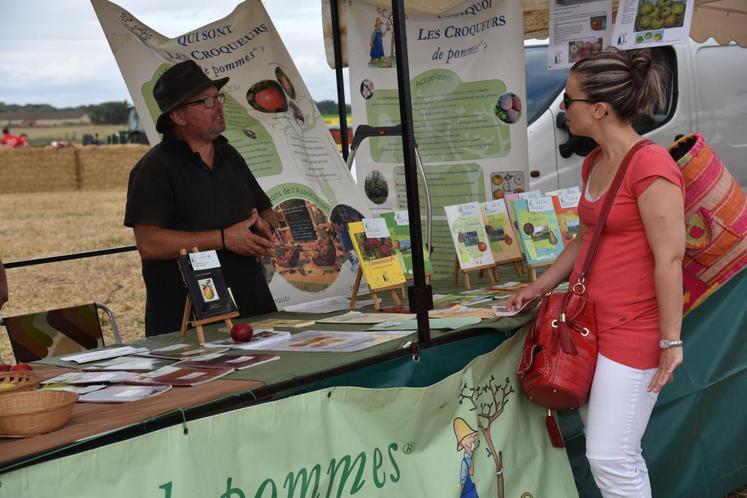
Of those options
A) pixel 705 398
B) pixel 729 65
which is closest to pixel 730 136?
pixel 729 65

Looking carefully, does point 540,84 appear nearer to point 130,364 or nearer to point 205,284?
point 205,284

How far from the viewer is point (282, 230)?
3898 mm

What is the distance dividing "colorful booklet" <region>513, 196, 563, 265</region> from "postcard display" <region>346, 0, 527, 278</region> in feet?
1.76

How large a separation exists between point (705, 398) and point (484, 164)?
1.65 metres

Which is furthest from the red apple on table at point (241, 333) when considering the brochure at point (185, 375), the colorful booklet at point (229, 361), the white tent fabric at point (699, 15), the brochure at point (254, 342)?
the white tent fabric at point (699, 15)

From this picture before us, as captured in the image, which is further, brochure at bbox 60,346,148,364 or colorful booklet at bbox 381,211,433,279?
colorful booklet at bbox 381,211,433,279

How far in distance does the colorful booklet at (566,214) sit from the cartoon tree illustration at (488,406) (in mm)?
1318

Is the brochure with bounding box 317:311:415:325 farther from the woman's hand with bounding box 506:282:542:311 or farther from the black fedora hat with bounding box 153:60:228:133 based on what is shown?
the black fedora hat with bounding box 153:60:228:133

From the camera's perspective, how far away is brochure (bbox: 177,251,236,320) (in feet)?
9.59

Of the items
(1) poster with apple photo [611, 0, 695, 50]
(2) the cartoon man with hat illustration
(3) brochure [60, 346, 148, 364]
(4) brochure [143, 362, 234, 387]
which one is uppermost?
(1) poster with apple photo [611, 0, 695, 50]

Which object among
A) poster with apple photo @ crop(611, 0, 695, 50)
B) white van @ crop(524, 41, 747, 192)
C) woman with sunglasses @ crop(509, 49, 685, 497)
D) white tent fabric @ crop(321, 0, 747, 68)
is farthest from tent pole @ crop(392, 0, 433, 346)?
white van @ crop(524, 41, 747, 192)

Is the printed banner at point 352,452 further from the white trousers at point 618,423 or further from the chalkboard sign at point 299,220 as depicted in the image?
the chalkboard sign at point 299,220

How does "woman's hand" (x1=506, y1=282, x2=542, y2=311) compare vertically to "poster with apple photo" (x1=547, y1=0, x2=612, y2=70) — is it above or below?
below

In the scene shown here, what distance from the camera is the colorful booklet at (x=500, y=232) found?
400cm
